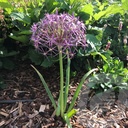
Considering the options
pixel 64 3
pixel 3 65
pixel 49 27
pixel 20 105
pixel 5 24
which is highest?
pixel 64 3

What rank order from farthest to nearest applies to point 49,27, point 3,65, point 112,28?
point 112,28, point 3,65, point 49,27

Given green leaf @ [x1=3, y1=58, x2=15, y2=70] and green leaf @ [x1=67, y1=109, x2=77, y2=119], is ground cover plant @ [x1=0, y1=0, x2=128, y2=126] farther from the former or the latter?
green leaf @ [x1=67, y1=109, x2=77, y2=119]

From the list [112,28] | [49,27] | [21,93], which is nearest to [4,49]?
[21,93]

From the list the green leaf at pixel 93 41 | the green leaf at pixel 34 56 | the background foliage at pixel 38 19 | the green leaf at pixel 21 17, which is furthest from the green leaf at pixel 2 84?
the green leaf at pixel 93 41

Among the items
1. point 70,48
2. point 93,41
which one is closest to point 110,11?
point 93,41

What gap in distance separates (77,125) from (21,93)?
0.65 m

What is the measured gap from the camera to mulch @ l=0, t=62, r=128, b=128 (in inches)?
89.6

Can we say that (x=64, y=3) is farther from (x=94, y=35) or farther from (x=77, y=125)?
(x=77, y=125)

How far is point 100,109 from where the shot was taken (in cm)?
245

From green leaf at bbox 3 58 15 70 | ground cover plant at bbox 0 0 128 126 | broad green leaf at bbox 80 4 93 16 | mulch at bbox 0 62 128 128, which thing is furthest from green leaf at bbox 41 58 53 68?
broad green leaf at bbox 80 4 93 16

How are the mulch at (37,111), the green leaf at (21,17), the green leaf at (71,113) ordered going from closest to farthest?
the green leaf at (71,113)
the mulch at (37,111)
the green leaf at (21,17)

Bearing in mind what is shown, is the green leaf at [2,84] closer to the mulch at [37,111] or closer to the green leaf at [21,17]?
the mulch at [37,111]

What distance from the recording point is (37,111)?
93.6 inches

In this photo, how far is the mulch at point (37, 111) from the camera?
228 cm
